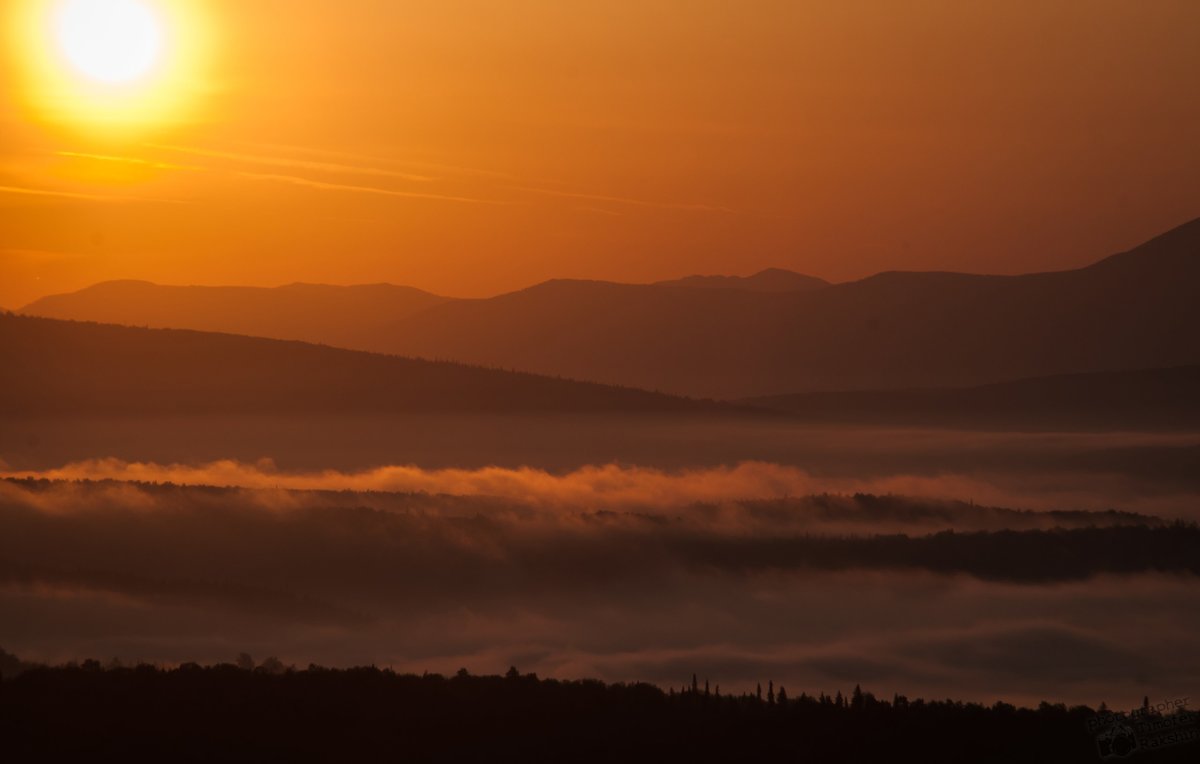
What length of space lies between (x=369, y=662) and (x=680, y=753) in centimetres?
6697

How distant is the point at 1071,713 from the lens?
136375mm

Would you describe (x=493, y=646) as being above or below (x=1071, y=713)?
above

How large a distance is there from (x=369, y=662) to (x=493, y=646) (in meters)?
29.4

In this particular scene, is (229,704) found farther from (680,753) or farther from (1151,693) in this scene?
(1151,693)

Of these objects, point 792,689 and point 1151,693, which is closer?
point 792,689

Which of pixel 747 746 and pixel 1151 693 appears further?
pixel 1151 693

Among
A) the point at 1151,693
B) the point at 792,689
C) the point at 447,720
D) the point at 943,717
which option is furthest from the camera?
the point at 1151,693

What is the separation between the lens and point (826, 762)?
11325cm

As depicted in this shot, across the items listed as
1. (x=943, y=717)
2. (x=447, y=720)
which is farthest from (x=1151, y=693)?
(x=447, y=720)

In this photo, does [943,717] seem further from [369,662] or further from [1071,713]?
[369,662]

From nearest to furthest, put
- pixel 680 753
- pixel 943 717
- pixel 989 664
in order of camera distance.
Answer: pixel 680 753, pixel 943 717, pixel 989 664

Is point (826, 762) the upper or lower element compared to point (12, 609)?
lower

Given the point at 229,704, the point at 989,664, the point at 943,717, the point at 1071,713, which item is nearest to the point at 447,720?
the point at 229,704

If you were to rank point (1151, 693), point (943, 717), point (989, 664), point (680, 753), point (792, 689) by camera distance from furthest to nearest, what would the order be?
point (989, 664) < point (1151, 693) < point (792, 689) < point (943, 717) < point (680, 753)
